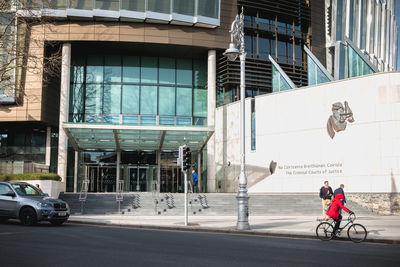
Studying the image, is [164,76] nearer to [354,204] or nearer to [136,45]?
[136,45]

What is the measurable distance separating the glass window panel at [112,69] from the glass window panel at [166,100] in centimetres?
399

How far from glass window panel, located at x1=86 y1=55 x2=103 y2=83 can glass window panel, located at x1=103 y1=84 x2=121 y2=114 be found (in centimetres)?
114

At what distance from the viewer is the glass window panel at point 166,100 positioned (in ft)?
128

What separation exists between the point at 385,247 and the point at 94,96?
102 feet

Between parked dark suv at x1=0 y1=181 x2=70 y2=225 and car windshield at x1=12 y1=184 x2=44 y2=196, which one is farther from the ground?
car windshield at x1=12 y1=184 x2=44 y2=196

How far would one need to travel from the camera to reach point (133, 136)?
116 feet

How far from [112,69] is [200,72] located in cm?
803

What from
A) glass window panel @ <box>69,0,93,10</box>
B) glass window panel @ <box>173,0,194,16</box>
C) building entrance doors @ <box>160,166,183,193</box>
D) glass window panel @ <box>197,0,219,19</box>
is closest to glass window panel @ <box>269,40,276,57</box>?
glass window panel @ <box>197,0,219,19</box>

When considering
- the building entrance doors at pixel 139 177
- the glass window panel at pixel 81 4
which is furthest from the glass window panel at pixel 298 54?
the glass window panel at pixel 81 4

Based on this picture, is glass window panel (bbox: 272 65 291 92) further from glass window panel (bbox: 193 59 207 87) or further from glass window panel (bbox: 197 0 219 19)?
glass window panel (bbox: 197 0 219 19)

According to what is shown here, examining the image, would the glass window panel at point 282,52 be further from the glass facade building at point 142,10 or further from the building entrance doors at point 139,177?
the building entrance doors at point 139,177

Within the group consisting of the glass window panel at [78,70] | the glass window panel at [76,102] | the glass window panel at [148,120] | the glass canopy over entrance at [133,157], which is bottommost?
the glass canopy over entrance at [133,157]

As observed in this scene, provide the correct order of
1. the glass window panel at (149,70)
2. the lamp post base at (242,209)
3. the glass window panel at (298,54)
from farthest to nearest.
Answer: the glass window panel at (298,54) < the glass window panel at (149,70) < the lamp post base at (242,209)

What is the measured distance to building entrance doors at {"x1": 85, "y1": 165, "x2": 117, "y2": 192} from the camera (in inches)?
1462
